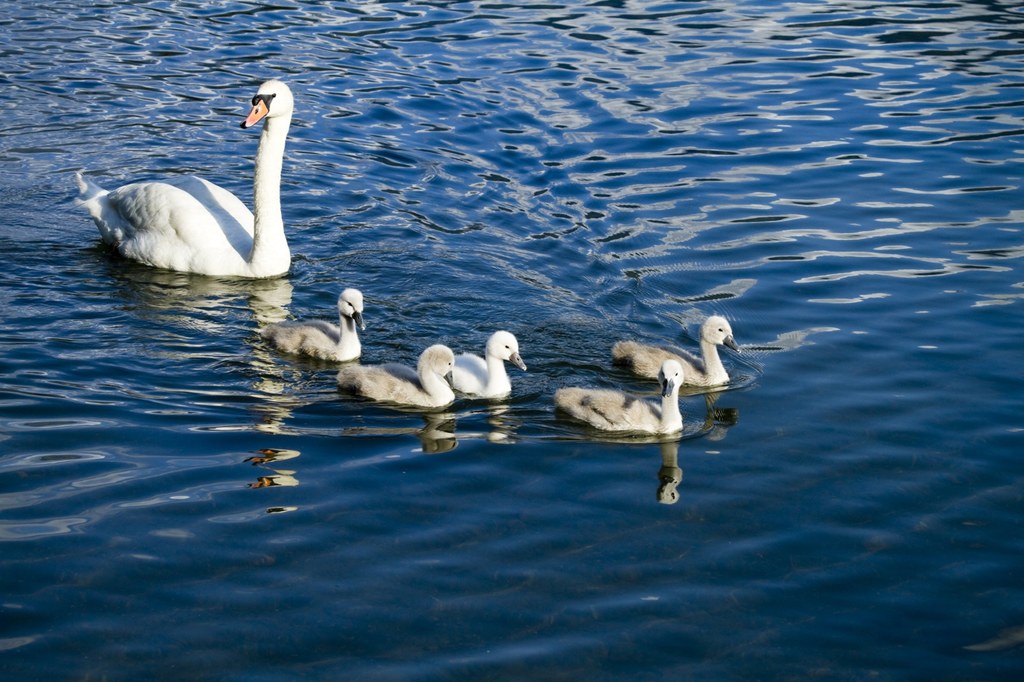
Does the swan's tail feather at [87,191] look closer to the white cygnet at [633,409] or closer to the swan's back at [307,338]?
the swan's back at [307,338]

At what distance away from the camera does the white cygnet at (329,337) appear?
11430 millimetres

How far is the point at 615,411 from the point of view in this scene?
33.9 feet

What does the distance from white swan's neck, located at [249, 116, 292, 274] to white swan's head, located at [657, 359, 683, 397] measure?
15.5 ft

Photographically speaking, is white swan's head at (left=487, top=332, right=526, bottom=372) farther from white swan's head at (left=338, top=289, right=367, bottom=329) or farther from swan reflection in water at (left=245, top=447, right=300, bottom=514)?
swan reflection in water at (left=245, top=447, right=300, bottom=514)

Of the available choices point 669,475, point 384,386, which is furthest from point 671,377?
point 384,386

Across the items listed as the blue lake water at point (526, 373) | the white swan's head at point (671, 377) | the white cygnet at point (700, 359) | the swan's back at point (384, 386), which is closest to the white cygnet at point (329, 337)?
the blue lake water at point (526, 373)

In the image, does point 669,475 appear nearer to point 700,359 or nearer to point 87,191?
point 700,359

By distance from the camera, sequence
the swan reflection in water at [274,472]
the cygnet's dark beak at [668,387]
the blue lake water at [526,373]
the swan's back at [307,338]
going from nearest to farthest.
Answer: the blue lake water at [526,373] → the swan reflection in water at [274,472] → the cygnet's dark beak at [668,387] → the swan's back at [307,338]

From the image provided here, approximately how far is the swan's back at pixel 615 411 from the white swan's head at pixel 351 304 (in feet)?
6.59

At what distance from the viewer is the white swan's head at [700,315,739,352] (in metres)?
11.4

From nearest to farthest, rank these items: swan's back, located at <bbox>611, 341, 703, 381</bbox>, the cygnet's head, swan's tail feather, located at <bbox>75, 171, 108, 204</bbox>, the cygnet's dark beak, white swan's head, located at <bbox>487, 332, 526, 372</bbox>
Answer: the cygnet's dark beak
the cygnet's head
white swan's head, located at <bbox>487, 332, 526, 372</bbox>
swan's back, located at <bbox>611, 341, 703, 381</bbox>
swan's tail feather, located at <bbox>75, 171, 108, 204</bbox>

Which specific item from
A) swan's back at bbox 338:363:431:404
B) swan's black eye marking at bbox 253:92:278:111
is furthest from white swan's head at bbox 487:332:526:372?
swan's black eye marking at bbox 253:92:278:111

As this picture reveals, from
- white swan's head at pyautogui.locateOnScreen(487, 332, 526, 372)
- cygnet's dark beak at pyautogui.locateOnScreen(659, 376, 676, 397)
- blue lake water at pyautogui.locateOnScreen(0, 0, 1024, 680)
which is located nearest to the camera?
blue lake water at pyautogui.locateOnScreen(0, 0, 1024, 680)

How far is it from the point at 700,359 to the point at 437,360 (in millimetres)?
2192
